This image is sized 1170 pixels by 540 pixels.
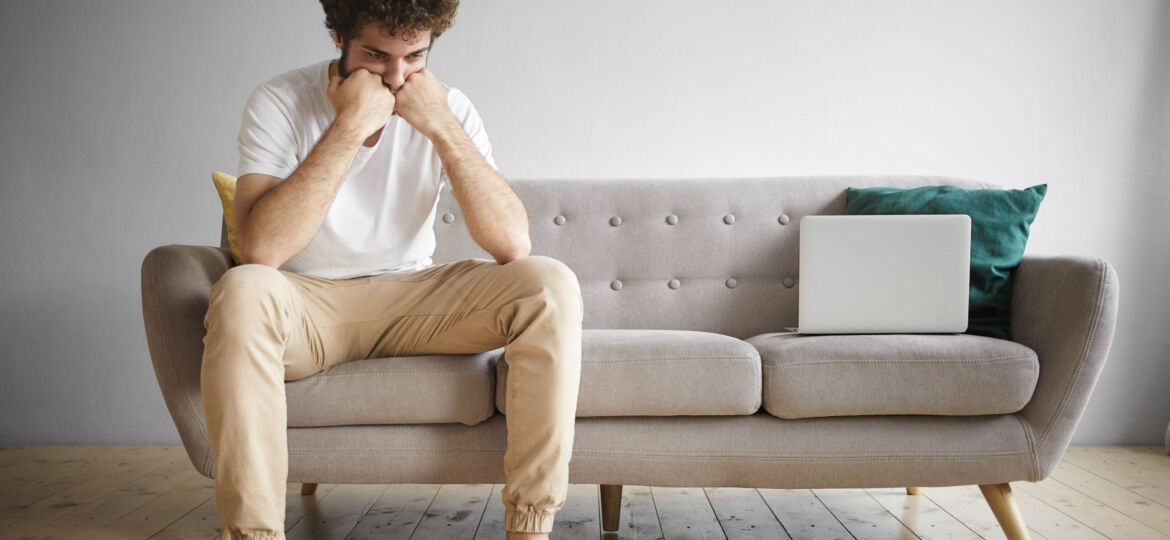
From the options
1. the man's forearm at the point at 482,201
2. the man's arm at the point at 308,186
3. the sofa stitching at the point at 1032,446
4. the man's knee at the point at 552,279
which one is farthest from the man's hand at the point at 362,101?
the sofa stitching at the point at 1032,446

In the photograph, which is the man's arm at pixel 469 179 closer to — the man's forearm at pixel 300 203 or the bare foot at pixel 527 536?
the man's forearm at pixel 300 203

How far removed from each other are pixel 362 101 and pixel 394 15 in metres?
0.17

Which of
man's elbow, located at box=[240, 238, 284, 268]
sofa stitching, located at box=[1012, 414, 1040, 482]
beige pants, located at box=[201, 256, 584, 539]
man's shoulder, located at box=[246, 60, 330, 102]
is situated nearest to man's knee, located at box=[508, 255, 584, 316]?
beige pants, located at box=[201, 256, 584, 539]

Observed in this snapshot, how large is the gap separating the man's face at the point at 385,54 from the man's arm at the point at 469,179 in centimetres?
2

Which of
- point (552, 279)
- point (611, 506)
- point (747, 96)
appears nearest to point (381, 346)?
point (552, 279)

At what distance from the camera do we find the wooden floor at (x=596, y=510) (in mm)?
1783

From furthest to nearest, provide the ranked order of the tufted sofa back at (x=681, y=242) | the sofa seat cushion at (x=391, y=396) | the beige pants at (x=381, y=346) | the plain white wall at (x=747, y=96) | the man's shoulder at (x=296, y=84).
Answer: the plain white wall at (x=747, y=96) → the tufted sofa back at (x=681, y=242) → the man's shoulder at (x=296, y=84) → the sofa seat cushion at (x=391, y=396) → the beige pants at (x=381, y=346)

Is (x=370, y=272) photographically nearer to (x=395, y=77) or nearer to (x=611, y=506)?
(x=395, y=77)

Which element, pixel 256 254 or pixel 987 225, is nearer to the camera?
pixel 256 254

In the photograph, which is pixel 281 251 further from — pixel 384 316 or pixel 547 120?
pixel 547 120

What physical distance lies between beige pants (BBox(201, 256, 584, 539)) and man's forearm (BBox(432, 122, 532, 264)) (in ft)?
0.17

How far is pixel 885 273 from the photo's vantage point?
1.67m

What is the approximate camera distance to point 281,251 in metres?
1.43

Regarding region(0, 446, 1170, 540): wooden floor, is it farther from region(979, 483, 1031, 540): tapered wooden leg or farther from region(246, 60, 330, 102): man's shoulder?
region(246, 60, 330, 102): man's shoulder
